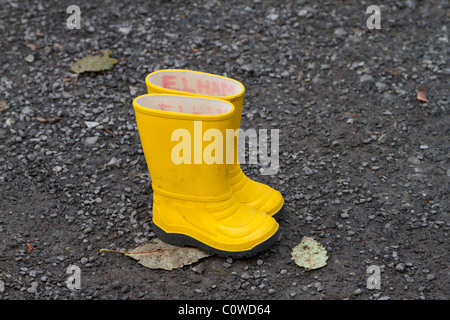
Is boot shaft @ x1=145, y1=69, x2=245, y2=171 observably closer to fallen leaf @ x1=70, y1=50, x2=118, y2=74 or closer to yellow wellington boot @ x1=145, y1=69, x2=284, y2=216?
yellow wellington boot @ x1=145, y1=69, x2=284, y2=216

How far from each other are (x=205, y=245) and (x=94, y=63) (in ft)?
5.81

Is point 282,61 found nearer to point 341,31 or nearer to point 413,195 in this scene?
point 341,31

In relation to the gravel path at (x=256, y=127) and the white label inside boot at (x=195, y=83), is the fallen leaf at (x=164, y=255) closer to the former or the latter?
the gravel path at (x=256, y=127)

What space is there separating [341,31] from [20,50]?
83.0 inches

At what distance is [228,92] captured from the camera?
2367mm

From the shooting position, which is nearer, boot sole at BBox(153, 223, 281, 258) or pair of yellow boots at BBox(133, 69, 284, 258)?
pair of yellow boots at BBox(133, 69, 284, 258)

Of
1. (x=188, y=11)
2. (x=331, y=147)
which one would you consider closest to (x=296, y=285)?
(x=331, y=147)

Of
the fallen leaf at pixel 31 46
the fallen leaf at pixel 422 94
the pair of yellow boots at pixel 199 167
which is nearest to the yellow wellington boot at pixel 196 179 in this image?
the pair of yellow boots at pixel 199 167

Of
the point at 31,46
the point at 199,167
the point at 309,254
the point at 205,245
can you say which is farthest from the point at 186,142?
the point at 31,46

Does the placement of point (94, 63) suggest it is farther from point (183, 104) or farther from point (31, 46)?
point (183, 104)

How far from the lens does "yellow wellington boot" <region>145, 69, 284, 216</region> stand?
234 centimetres

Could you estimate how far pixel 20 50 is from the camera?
3.76 meters

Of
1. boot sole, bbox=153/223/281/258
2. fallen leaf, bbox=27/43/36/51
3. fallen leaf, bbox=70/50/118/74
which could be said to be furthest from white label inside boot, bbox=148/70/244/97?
fallen leaf, bbox=27/43/36/51

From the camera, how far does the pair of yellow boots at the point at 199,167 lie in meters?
2.17
